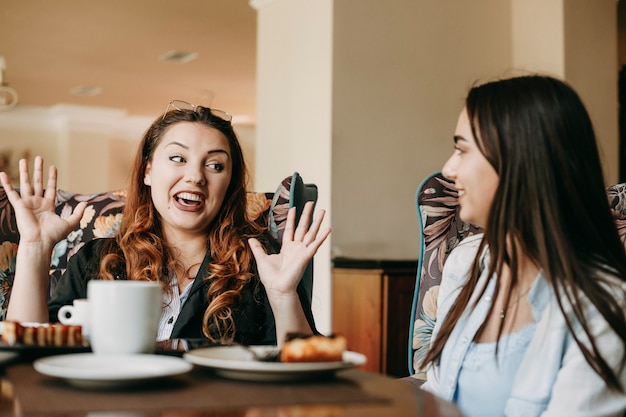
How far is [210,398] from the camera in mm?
799

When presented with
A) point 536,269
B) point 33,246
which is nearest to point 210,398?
point 536,269

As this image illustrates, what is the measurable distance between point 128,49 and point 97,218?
5.37 m

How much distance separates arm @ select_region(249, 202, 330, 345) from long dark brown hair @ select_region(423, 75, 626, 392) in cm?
43

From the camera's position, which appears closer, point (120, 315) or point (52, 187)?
point (120, 315)

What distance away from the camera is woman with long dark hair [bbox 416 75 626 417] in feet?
3.69

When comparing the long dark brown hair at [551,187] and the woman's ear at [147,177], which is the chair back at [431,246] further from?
the woman's ear at [147,177]

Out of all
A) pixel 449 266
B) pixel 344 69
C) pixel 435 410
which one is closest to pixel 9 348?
pixel 435 410

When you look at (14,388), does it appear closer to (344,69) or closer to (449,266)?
(449,266)

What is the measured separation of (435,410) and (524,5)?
4.21m

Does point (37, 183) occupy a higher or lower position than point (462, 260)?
higher

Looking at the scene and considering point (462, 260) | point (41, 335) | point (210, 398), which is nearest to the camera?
point (210, 398)

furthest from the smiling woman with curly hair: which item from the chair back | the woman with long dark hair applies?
the woman with long dark hair

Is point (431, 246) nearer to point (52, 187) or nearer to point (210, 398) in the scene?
point (52, 187)

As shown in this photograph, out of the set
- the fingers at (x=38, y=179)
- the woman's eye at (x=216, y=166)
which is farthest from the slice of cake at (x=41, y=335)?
the woman's eye at (x=216, y=166)
